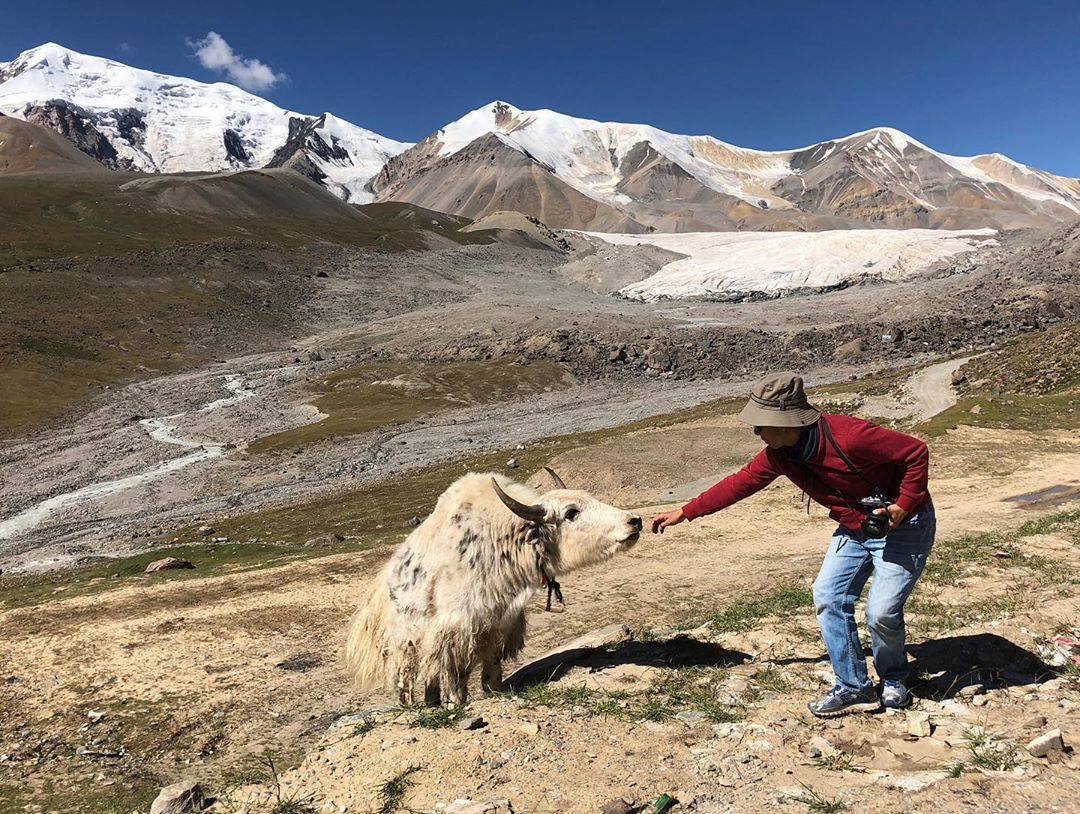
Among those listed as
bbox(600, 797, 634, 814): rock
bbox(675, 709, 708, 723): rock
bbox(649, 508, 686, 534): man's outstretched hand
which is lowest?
bbox(675, 709, 708, 723): rock

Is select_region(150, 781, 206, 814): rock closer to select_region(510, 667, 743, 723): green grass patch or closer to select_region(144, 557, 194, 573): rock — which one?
select_region(510, 667, 743, 723): green grass patch

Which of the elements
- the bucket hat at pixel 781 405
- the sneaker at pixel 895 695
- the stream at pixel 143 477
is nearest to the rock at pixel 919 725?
the sneaker at pixel 895 695

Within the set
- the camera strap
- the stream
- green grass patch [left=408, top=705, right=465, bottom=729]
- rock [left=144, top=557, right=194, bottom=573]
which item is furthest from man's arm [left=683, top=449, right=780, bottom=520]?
the stream

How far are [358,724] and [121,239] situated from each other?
132904 mm

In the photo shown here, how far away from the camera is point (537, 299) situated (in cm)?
10281

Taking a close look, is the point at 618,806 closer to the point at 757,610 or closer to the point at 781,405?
the point at 781,405

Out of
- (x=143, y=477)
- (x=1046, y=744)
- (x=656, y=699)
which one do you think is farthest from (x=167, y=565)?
(x=143, y=477)

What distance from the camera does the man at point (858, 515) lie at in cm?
502

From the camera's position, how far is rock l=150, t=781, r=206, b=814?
17.9ft

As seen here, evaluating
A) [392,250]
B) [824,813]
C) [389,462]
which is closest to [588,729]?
[824,813]

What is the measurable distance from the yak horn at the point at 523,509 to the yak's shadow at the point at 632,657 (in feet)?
5.24

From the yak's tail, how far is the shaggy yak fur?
0.03m

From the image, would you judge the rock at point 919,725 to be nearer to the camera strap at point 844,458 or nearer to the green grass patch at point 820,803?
the green grass patch at point 820,803

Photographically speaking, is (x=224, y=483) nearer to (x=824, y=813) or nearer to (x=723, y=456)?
(x=723, y=456)
